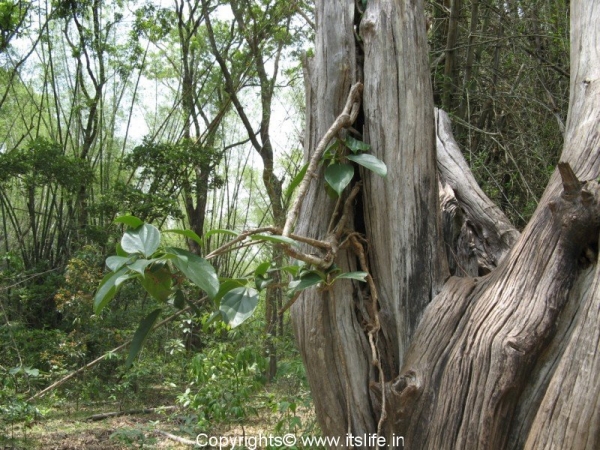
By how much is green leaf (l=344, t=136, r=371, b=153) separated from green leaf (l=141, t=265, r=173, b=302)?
52 cm

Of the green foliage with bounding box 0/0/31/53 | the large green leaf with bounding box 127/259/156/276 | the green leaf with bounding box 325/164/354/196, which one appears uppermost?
the green foliage with bounding box 0/0/31/53

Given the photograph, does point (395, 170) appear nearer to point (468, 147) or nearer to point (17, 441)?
point (468, 147)

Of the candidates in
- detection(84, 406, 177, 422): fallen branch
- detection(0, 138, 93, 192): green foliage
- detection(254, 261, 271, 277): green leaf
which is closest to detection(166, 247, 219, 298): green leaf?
detection(254, 261, 271, 277): green leaf

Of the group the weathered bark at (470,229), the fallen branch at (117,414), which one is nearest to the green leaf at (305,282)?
the weathered bark at (470,229)

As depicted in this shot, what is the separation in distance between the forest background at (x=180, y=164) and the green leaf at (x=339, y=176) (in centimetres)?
155

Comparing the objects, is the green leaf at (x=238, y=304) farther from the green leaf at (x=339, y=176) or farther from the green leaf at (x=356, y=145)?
the green leaf at (x=356, y=145)

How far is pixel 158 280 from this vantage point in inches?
40.4

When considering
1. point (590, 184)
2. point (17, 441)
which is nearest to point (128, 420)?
point (17, 441)

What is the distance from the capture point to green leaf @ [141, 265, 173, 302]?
1009 mm

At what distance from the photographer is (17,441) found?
381cm

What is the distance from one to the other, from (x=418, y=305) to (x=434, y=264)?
101 mm

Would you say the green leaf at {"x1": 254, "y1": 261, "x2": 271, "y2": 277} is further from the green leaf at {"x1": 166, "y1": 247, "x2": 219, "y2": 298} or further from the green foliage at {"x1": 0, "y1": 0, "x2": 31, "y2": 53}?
the green foliage at {"x1": 0, "y1": 0, "x2": 31, "y2": 53}

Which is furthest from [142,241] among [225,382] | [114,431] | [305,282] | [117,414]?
[117,414]

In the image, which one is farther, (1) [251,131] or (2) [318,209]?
(1) [251,131]
